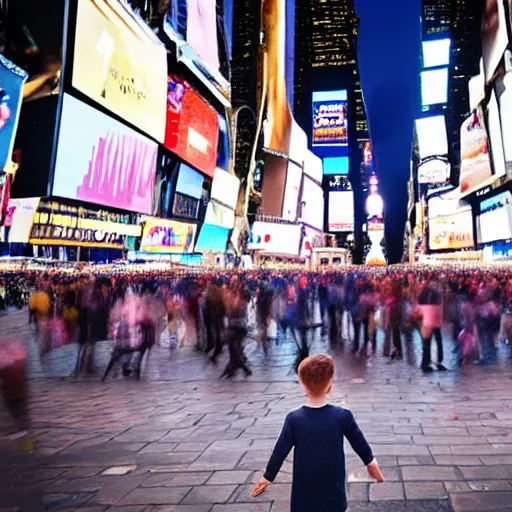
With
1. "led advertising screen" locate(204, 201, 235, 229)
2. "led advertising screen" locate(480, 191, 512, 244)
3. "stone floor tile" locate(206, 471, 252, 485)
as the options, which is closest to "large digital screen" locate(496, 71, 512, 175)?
"led advertising screen" locate(480, 191, 512, 244)

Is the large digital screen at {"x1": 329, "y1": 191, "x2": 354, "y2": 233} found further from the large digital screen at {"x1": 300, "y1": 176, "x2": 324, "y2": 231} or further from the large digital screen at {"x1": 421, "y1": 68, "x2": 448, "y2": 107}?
the large digital screen at {"x1": 421, "y1": 68, "x2": 448, "y2": 107}

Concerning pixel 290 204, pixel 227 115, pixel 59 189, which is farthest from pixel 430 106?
pixel 59 189

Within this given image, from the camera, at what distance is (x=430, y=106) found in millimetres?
39750

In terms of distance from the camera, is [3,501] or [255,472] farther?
[255,472]

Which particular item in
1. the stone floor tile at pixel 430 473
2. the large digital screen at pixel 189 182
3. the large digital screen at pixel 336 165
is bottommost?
the stone floor tile at pixel 430 473

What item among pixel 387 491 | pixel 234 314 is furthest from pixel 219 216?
pixel 387 491

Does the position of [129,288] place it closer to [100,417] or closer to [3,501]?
[100,417]

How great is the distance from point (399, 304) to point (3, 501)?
A: 645 centimetres

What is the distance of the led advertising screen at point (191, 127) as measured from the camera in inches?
705

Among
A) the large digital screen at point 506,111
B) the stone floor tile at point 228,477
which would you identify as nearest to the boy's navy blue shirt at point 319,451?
the stone floor tile at point 228,477

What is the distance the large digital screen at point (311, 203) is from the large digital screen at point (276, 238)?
484cm

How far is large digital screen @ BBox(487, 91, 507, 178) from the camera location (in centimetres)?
2389

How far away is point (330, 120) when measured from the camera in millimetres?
59656

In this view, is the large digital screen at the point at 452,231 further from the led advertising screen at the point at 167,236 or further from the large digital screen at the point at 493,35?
the led advertising screen at the point at 167,236
